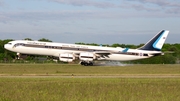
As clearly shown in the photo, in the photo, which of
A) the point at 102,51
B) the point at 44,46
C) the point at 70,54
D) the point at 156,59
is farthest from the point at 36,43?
the point at 156,59

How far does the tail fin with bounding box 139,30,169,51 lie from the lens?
217ft

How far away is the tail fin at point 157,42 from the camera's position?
6600 cm

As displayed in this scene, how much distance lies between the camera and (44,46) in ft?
193

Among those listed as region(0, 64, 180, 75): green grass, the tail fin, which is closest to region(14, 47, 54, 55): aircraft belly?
region(0, 64, 180, 75): green grass

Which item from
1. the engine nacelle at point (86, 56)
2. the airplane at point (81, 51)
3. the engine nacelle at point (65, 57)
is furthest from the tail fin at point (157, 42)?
the engine nacelle at point (65, 57)

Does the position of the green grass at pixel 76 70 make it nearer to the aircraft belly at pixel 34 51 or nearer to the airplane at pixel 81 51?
the aircraft belly at pixel 34 51

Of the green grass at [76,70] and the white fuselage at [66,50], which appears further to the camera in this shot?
the white fuselage at [66,50]

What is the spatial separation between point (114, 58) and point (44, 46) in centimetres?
1291

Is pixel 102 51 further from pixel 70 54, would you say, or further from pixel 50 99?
pixel 50 99

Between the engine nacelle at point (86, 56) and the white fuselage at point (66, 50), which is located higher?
the white fuselage at point (66, 50)

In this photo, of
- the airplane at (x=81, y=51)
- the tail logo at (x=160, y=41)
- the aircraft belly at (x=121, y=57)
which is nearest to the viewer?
the airplane at (x=81, y=51)

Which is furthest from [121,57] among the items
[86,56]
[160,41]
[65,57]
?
[65,57]

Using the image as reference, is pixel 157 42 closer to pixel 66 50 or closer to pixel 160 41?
pixel 160 41

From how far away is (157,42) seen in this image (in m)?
66.5
